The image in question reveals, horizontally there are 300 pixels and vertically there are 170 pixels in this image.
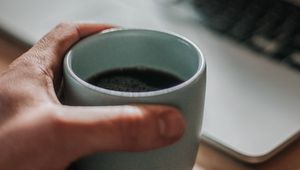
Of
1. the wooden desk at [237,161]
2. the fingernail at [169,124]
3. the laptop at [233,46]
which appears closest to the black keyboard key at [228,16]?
the laptop at [233,46]

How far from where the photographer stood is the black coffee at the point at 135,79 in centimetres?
41

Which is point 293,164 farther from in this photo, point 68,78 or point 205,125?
point 68,78

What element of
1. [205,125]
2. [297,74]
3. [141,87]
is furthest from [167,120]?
[297,74]

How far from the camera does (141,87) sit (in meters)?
0.41

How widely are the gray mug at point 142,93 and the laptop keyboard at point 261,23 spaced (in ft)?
0.72

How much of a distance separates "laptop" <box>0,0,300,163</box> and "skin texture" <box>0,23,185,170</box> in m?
0.15

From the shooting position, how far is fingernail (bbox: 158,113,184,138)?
352mm

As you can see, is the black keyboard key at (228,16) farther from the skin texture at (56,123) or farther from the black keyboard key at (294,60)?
the skin texture at (56,123)

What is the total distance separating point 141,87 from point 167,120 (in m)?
0.06

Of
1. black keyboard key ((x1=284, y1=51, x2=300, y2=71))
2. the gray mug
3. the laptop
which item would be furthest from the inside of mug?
black keyboard key ((x1=284, y1=51, x2=300, y2=71))

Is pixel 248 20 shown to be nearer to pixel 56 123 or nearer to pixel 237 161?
pixel 237 161

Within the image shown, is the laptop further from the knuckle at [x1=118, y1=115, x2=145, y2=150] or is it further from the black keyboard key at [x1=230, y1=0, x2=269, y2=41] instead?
the knuckle at [x1=118, y1=115, x2=145, y2=150]

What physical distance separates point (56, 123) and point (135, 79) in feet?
0.25

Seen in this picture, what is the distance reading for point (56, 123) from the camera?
37cm
